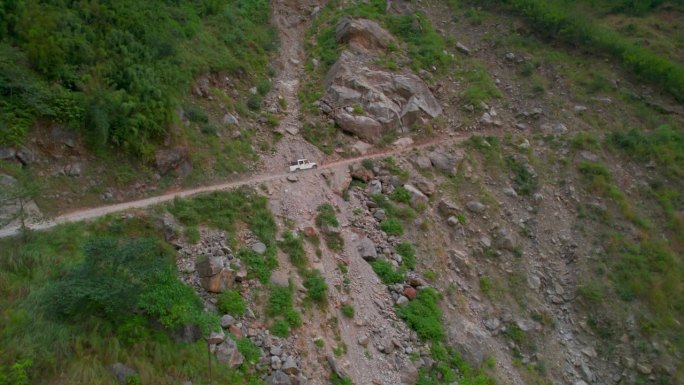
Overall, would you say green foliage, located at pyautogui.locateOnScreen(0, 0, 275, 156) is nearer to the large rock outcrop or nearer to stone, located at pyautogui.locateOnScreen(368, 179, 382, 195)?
the large rock outcrop

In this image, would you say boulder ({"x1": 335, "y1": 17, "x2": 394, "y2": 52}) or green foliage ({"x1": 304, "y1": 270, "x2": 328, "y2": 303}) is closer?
green foliage ({"x1": 304, "y1": 270, "x2": 328, "y2": 303})

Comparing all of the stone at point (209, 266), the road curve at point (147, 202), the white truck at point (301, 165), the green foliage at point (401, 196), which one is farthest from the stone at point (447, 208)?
the stone at point (209, 266)

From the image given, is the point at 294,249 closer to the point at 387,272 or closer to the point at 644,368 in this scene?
the point at 387,272

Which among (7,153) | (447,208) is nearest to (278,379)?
(7,153)

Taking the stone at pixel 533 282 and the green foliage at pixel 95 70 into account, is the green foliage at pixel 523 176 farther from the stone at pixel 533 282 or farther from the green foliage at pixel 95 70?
the green foliage at pixel 95 70

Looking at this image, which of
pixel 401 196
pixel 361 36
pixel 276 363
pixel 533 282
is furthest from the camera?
pixel 361 36

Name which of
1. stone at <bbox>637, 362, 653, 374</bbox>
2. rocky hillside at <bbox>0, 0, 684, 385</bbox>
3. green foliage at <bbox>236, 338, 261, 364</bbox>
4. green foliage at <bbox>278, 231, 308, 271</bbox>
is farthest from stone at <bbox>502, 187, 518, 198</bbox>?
green foliage at <bbox>236, 338, 261, 364</bbox>

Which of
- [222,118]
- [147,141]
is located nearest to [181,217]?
[147,141]

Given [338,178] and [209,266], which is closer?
[209,266]
